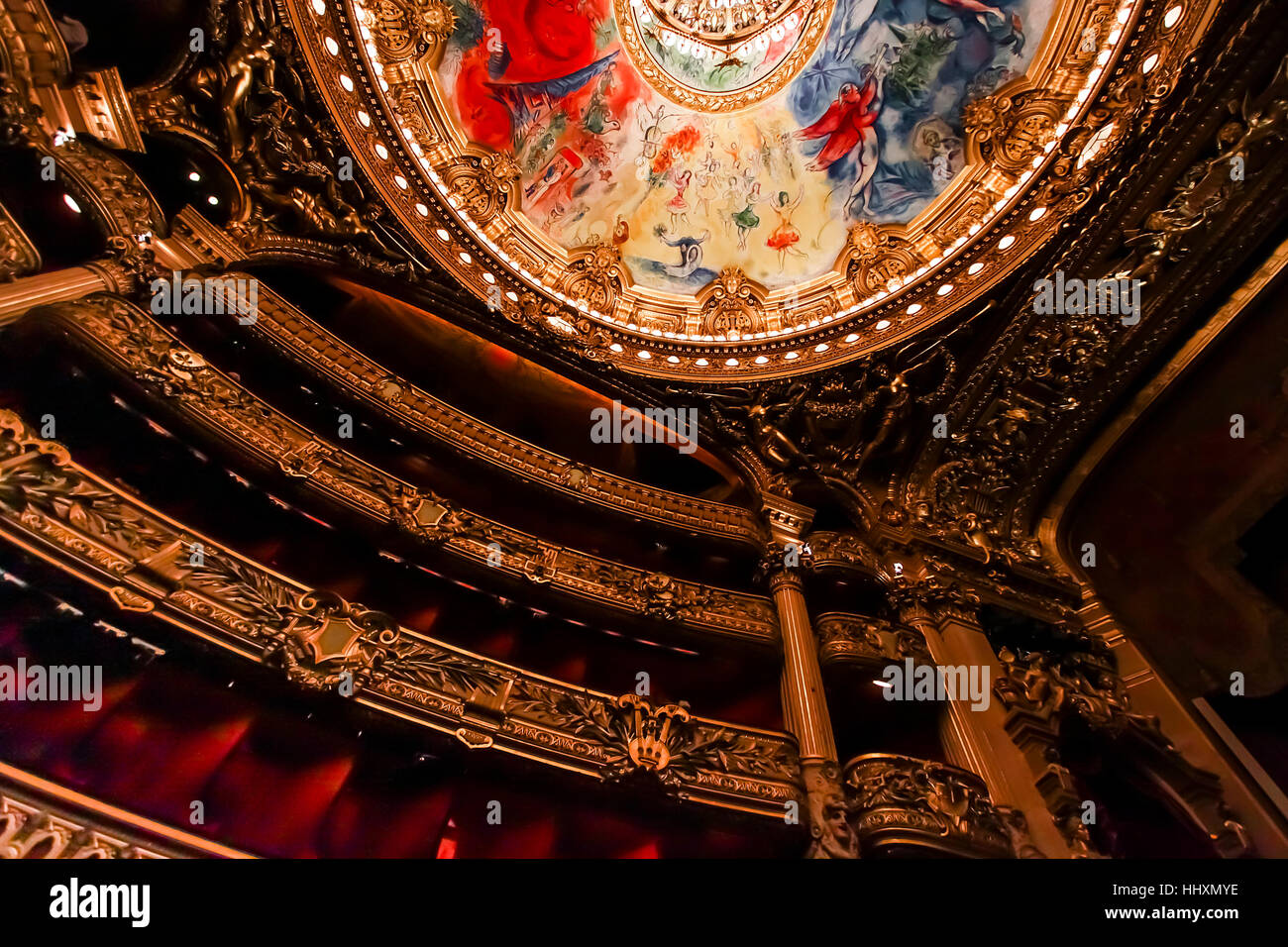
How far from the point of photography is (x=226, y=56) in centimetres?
810

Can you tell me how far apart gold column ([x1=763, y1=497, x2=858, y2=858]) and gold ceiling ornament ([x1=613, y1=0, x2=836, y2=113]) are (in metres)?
8.10

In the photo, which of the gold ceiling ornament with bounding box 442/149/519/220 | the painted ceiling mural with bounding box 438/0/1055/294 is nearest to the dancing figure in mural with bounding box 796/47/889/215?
the painted ceiling mural with bounding box 438/0/1055/294

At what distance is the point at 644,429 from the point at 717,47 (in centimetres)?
770

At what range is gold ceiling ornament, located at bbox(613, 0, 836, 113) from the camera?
41.9ft

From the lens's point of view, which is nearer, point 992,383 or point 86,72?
point 86,72

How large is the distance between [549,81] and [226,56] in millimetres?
5425

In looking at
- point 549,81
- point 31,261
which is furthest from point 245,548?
point 549,81

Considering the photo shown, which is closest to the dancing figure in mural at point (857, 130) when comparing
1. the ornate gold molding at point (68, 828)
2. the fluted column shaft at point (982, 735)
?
the fluted column shaft at point (982, 735)

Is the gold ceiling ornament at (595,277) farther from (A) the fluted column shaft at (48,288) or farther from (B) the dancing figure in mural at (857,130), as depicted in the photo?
(A) the fluted column shaft at (48,288)

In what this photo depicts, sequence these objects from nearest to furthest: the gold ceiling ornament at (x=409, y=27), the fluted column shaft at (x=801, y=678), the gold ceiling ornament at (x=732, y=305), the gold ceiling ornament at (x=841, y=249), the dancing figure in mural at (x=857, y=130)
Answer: the fluted column shaft at (x=801, y=678) → the gold ceiling ornament at (x=841, y=249) → the gold ceiling ornament at (x=409, y=27) → the dancing figure in mural at (x=857, y=130) → the gold ceiling ornament at (x=732, y=305)

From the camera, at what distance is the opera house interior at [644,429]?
219 inches

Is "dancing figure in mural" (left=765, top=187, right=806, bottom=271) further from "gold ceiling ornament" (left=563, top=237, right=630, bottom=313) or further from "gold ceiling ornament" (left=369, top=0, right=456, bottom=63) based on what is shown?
"gold ceiling ornament" (left=369, top=0, right=456, bottom=63)

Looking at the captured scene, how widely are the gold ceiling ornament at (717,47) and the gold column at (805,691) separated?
8101mm
